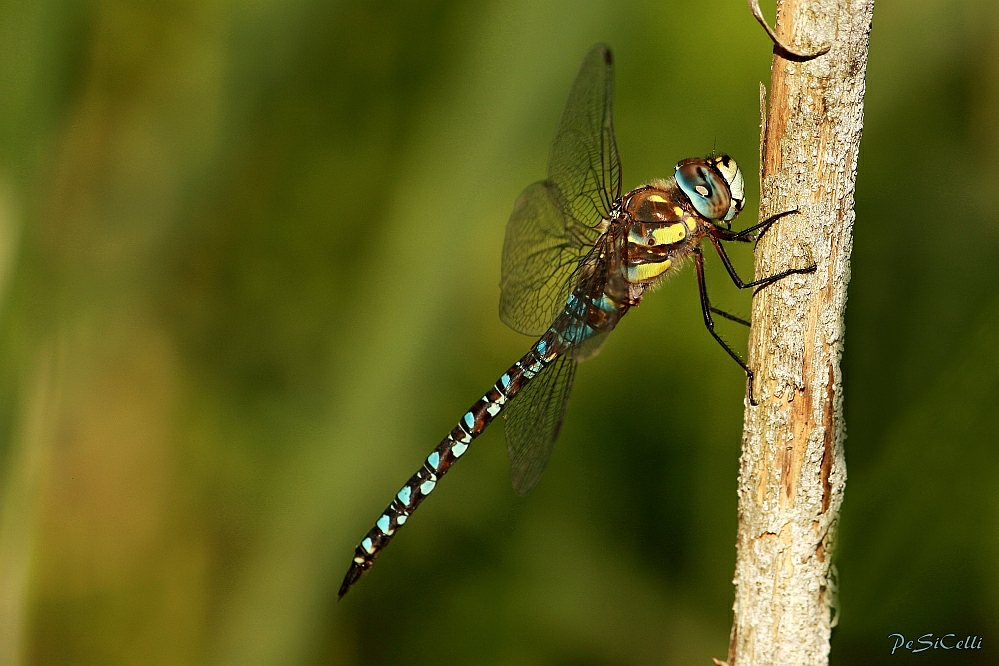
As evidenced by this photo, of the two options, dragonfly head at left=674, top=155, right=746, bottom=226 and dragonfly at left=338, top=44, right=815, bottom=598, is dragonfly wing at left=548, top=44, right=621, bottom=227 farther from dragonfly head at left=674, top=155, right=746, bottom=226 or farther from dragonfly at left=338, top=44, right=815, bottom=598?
dragonfly head at left=674, top=155, right=746, bottom=226

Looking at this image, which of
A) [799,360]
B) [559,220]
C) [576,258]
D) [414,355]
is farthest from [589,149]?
[799,360]

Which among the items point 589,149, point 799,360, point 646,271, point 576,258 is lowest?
point 799,360

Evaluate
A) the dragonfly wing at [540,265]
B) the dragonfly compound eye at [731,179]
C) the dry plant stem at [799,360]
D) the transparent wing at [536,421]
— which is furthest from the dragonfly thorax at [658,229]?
the dry plant stem at [799,360]

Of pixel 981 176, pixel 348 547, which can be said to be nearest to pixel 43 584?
pixel 348 547

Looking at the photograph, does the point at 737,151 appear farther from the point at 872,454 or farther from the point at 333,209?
the point at 333,209

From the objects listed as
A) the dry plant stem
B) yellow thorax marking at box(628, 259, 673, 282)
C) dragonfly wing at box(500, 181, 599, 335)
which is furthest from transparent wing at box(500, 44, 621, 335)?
the dry plant stem

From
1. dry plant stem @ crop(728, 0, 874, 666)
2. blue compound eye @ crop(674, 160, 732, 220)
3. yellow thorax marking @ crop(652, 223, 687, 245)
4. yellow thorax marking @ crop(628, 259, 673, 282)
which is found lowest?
dry plant stem @ crop(728, 0, 874, 666)

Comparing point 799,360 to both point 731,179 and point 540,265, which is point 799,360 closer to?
point 731,179
